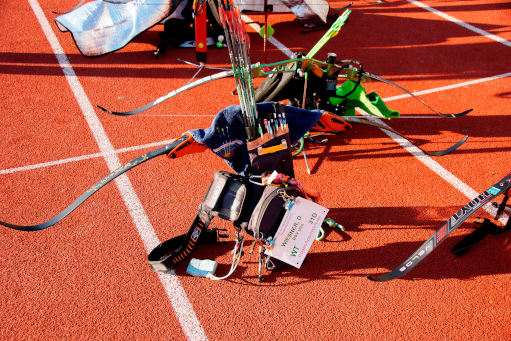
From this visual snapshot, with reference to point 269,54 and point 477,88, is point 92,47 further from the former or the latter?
point 477,88

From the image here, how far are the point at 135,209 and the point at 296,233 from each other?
1.82 m

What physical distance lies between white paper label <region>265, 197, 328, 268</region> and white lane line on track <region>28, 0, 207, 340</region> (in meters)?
0.83

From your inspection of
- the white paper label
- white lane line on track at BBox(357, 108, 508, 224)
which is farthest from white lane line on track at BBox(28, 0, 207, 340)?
white lane line on track at BBox(357, 108, 508, 224)

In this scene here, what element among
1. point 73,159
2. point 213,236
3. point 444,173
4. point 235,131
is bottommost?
point 444,173

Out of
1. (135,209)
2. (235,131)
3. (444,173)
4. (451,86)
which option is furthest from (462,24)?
(135,209)

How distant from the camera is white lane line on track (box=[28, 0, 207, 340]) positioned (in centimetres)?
279

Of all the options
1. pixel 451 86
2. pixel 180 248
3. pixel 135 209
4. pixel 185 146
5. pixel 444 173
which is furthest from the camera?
pixel 451 86

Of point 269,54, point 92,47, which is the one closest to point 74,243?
point 92,47

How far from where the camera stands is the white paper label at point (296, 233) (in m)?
2.80

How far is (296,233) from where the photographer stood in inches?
111

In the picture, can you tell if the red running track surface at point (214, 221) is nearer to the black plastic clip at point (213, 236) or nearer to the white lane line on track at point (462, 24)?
the black plastic clip at point (213, 236)

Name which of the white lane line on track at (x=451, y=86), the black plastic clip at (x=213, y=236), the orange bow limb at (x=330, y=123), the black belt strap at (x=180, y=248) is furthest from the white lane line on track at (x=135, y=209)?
the white lane line on track at (x=451, y=86)

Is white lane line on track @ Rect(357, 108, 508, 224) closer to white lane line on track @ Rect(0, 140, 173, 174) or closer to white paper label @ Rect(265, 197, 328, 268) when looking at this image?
white paper label @ Rect(265, 197, 328, 268)

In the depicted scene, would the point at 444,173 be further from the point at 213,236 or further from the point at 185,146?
the point at 185,146
